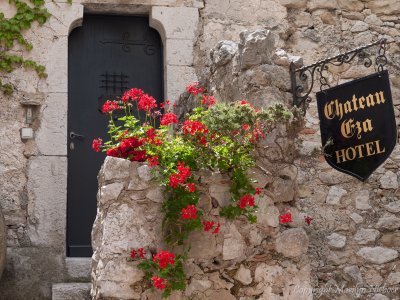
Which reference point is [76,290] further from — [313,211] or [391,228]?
[391,228]

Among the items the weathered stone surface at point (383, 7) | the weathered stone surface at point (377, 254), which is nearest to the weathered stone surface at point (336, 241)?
the weathered stone surface at point (377, 254)

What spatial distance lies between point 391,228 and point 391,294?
605 mm

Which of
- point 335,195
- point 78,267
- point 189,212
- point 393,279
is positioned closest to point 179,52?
point 335,195

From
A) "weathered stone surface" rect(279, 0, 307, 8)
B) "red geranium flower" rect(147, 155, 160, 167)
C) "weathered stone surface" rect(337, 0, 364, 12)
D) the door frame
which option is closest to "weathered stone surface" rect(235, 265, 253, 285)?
"red geranium flower" rect(147, 155, 160, 167)

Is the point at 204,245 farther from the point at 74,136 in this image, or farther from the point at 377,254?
the point at 377,254

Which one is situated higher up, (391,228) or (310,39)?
(310,39)

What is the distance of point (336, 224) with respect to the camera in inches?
271

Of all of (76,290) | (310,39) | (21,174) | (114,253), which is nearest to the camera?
(114,253)

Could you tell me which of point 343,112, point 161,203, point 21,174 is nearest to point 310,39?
point 343,112

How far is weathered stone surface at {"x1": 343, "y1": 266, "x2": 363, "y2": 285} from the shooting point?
266 inches

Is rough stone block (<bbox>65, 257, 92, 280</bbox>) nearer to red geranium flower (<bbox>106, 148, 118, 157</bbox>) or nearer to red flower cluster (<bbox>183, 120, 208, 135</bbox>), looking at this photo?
red geranium flower (<bbox>106, 148, 118, 157</bbox>)

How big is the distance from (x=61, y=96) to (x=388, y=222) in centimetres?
324

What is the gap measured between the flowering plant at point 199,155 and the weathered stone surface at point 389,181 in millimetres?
2727

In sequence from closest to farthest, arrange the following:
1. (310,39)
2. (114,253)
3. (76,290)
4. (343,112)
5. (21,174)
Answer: (114,253) < (343,112) < (76,290) < (21,174) < (310,39)
